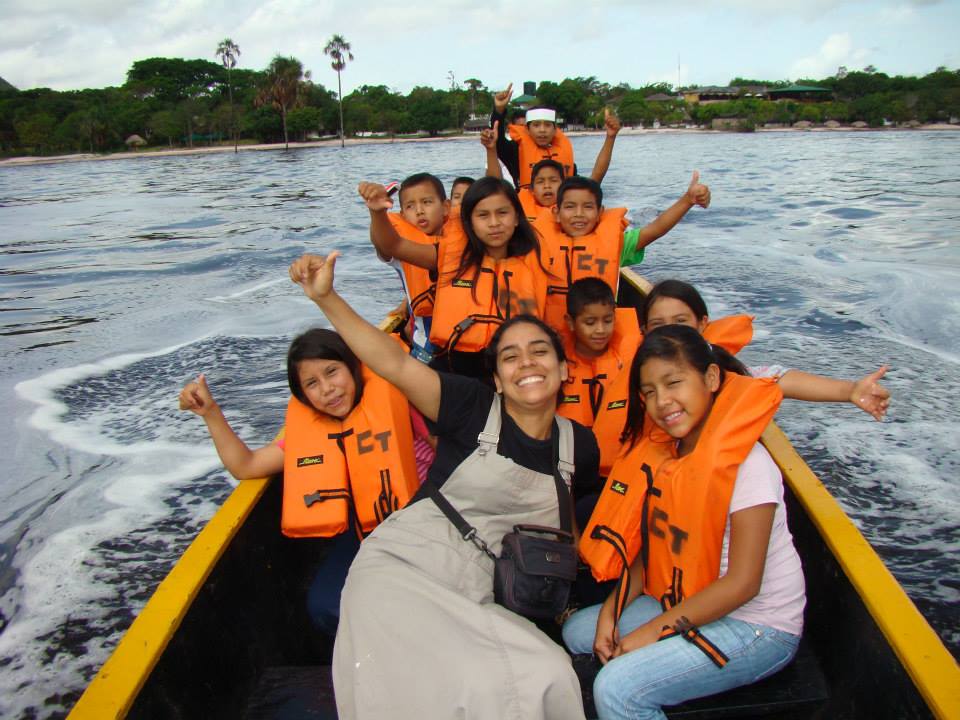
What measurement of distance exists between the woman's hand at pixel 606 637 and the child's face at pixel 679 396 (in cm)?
42

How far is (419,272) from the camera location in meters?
2.92

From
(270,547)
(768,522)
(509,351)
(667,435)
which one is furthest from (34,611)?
(768,522)

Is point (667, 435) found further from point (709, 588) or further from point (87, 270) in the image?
point (87, 270)

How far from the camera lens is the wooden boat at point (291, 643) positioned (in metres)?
1.31

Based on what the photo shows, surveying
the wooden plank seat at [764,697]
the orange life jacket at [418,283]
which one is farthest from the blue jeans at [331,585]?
the orange life jacket at [418,283]

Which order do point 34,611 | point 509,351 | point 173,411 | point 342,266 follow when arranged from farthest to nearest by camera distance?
1. point 342,266
2. point 173,411
3. point 34,611
4. point 509,351

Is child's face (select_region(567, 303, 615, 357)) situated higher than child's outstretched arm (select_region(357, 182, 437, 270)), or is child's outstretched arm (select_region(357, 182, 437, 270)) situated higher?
child's outstretched arm (select_region(357, 182, 437, 270))

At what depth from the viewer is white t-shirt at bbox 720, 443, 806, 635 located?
1.41m

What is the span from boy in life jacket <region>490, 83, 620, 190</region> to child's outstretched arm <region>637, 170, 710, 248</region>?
1290 millimetres

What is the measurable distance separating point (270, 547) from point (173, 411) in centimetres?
294

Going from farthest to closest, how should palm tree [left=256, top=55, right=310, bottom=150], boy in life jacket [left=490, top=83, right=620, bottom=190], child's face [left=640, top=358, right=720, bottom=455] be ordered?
palm tree [left=256, top=55, right=310, bottom=150], boy in life jacket [left=490, top=83, right=620, bottom=190], child's face [left=640, top=358, right=720, bottom=455]

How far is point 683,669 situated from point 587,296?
1.36 metres

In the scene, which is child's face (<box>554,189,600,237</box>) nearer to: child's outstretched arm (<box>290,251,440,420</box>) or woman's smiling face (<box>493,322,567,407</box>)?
woman's smiling face (<box>493,322,567,407</box>)

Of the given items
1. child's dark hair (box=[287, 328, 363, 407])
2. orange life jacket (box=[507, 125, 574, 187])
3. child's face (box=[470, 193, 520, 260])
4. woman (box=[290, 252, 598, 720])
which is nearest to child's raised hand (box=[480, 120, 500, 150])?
orange life jacket (box=[507, 125, 574, 187])
